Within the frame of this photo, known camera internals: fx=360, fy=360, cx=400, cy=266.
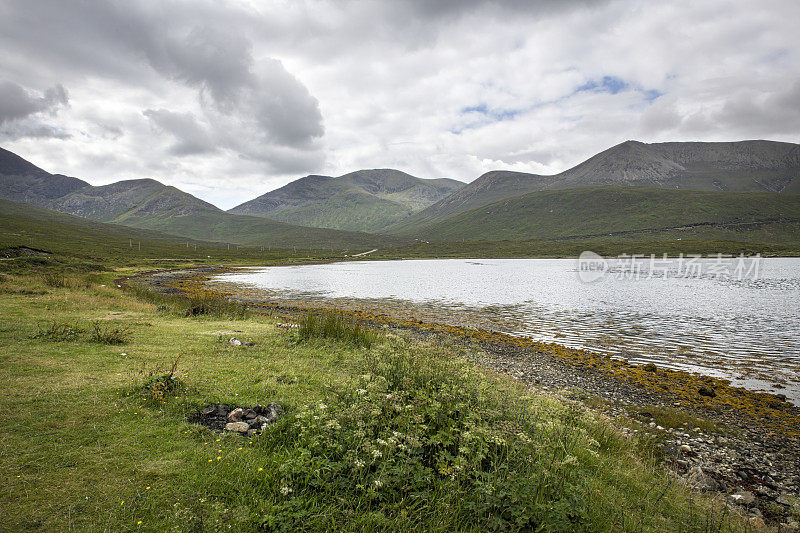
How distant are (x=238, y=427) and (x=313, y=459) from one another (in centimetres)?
243

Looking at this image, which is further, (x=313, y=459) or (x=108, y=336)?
(x=108, y=336)

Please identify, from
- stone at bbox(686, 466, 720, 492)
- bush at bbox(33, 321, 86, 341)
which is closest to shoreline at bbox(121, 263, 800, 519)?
stone at bbox(686, 466, 720, 492)

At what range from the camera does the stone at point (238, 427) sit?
734 cm

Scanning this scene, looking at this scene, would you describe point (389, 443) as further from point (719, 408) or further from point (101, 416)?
point (719, 408)

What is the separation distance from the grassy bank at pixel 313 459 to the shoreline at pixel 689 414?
5.14ft

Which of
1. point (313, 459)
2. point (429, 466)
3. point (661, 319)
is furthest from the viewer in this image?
point (661, 319)

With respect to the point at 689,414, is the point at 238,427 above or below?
above

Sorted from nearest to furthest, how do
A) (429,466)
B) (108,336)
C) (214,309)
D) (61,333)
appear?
1. (429,466)
2. (61,333)
3. (108,336)
4. (214,309)

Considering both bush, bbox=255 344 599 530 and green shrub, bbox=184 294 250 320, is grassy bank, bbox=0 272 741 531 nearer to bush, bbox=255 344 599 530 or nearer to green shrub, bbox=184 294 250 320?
bush, bbox=255 344 599 530

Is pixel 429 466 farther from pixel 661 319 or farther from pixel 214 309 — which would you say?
pixel 661 319

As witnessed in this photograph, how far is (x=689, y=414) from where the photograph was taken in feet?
41.9

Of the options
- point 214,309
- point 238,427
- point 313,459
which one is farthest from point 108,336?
point 313,459

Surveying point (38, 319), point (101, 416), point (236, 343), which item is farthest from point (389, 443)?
point (38, 319)

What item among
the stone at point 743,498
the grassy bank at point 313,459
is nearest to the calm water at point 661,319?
the stone at point 743,498
